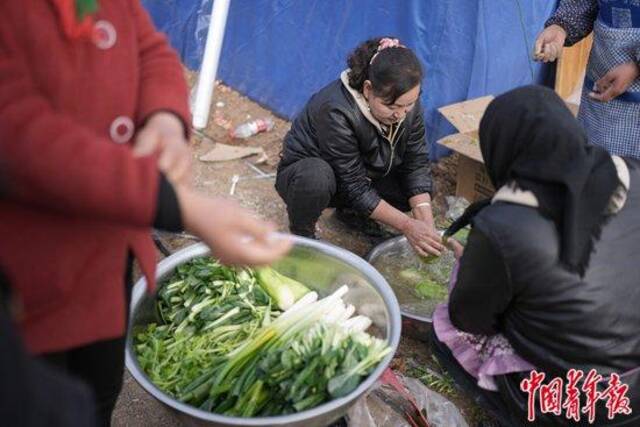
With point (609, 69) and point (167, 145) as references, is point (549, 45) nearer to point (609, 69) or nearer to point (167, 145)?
point (609, 69)

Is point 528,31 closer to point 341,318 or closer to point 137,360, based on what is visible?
point 341,318

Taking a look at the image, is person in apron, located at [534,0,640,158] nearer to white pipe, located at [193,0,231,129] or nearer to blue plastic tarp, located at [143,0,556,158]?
blue plastic tarp, located at [143,0,556,158]

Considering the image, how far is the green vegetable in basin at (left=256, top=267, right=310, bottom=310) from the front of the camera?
8.87 feet

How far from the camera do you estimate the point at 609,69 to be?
3.29 metres

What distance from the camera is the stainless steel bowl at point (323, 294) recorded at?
2.04 meters

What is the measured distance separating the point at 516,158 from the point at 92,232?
54.7 inches

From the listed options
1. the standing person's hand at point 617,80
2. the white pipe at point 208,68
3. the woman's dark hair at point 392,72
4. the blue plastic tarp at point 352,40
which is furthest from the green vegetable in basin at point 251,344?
the white pipe at point 208,68

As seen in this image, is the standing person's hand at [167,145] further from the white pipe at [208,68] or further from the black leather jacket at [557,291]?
the white pipe at [208,68]

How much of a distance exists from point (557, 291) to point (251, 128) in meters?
3.39

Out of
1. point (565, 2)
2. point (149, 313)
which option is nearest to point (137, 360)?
point (149, 313)

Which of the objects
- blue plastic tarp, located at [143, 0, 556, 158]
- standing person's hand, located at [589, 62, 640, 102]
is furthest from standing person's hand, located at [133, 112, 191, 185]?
blue plastic tarp, located at [143, 0, 556, 158]

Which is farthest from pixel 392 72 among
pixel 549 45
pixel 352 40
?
pixel 352 40

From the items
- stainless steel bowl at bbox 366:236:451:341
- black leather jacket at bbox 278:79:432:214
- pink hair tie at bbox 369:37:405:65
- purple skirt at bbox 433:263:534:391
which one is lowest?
stainless steel bowl at bbox 366:236:451:341

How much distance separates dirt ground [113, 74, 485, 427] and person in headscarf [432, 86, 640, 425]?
2.49ft
